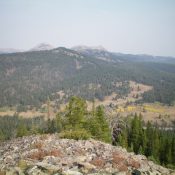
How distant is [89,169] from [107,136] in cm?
5180

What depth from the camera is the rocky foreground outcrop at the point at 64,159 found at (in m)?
29.1

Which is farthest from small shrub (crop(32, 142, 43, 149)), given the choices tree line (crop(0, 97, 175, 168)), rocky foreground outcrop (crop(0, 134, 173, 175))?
tree line (crop(0, 97, 175, 168))

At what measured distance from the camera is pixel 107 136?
81438 mm

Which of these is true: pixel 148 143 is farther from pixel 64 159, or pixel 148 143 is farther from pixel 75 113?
pixel 64 159

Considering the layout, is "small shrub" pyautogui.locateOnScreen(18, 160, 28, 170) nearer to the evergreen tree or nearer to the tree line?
the tree line

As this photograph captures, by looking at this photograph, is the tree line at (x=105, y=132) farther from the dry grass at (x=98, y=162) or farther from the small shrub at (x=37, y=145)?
the dry grass at (x=98, y=162)

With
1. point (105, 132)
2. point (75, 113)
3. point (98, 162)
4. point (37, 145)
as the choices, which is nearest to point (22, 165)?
point (37, 145)

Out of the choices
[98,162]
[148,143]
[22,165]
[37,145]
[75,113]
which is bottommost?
[148,143]

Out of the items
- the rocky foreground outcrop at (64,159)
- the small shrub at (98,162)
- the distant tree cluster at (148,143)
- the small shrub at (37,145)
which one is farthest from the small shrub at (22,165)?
the distant tree cluster at (148,143)

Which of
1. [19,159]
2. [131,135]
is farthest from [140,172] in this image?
[131,135]

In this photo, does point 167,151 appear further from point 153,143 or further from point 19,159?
point 19,159

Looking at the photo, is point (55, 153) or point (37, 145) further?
point (37, 145)

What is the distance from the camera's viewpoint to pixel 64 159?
33.4m

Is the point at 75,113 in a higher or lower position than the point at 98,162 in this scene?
lower
